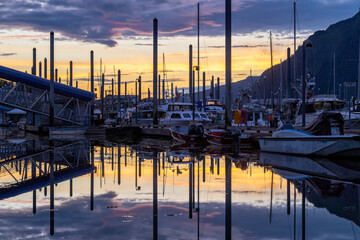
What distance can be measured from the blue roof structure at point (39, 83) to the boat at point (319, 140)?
108ft

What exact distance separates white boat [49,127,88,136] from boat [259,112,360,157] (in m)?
26.7

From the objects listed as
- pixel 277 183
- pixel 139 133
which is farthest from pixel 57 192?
pixel 139 133

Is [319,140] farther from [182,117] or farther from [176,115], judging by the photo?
[176,115]

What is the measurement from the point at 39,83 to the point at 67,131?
8082mm

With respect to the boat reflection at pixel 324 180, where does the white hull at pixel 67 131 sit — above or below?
above

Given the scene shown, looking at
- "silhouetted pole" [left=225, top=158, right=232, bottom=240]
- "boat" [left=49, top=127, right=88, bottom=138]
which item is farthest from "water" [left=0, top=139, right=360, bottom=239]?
"boat" [left=49, top=127, right=88, bottom=138]

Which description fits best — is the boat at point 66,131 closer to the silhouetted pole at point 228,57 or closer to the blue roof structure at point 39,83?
the blue roof structure at point 39,83

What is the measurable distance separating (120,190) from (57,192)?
1.62 m

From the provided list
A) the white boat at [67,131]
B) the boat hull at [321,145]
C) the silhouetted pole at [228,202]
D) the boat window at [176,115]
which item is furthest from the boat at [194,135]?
the boat window at [176,115]

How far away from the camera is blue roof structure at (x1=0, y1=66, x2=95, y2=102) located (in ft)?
165

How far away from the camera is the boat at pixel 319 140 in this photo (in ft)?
69.2

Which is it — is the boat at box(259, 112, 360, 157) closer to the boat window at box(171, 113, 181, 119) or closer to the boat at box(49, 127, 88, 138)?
the boat at box(49, 127, 88, 138)

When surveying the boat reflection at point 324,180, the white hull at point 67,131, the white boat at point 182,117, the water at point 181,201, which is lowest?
the water at point 181,201

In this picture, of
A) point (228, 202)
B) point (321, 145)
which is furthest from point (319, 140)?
point (228, 202)
